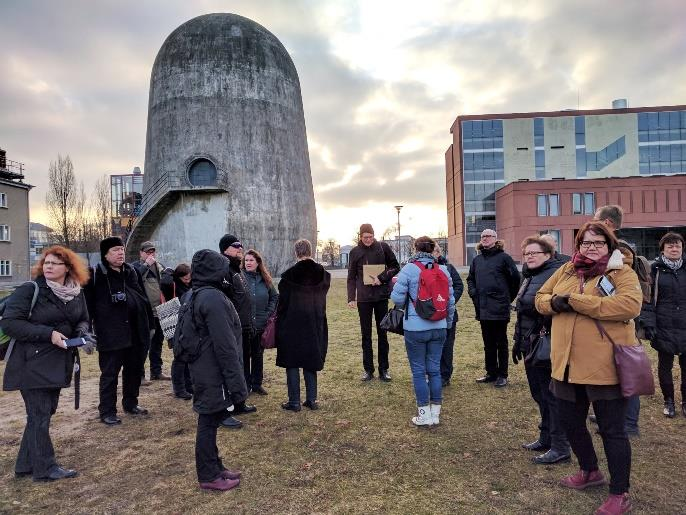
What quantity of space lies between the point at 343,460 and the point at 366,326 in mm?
2875

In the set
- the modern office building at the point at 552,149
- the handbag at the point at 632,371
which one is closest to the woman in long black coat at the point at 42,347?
the handbag at the point at 632,371

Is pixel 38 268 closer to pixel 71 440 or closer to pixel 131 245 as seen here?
pixel 71 440

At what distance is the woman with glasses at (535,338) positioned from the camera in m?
4.31

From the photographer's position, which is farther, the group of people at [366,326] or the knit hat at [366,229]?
the knit hat at [366,229]

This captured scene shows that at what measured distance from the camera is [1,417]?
598 centimetres

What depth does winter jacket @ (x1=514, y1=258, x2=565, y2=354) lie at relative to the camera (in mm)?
4414

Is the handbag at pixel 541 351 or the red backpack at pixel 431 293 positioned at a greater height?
the red backpack at pixel 431 293

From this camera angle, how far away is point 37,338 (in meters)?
4.02

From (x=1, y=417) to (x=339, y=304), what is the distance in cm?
1234

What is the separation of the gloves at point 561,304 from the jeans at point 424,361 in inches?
73.0

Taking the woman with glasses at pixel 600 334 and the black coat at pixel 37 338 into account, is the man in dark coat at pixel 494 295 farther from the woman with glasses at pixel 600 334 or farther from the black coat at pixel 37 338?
the black coat at pixel 37 338

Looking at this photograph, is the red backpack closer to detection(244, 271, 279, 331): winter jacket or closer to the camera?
detection(244, 271, 279, 331): winter jacket

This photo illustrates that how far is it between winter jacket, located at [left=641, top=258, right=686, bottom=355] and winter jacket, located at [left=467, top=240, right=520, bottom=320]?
165 centimetres

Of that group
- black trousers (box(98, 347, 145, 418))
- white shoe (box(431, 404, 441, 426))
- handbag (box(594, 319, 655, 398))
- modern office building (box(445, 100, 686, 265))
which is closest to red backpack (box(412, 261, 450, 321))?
white shoe (box(431, 404, 441, 426))
